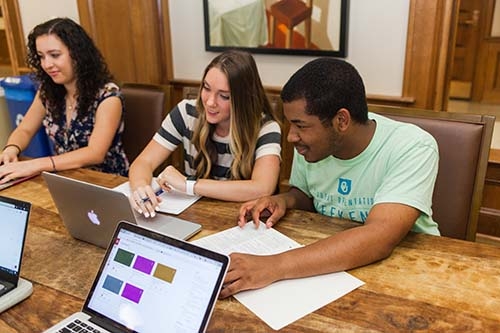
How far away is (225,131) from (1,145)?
2.24 metres

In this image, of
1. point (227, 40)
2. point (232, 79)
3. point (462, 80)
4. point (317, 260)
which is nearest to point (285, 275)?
point (317, 260)

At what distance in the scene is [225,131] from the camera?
1.78 m

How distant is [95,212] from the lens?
1.19 m

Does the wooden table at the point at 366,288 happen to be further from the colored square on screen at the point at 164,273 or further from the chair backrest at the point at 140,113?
the chair backrest at the point at 140,113

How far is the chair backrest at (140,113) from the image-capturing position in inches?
81.0

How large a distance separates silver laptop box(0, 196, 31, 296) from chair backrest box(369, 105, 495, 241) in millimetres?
1179

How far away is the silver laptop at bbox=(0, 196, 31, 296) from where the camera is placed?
3.42ft

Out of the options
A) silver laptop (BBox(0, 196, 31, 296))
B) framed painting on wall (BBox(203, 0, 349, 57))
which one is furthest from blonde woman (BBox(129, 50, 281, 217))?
framed painting on wall (BBox(203, 0, 349, 57))

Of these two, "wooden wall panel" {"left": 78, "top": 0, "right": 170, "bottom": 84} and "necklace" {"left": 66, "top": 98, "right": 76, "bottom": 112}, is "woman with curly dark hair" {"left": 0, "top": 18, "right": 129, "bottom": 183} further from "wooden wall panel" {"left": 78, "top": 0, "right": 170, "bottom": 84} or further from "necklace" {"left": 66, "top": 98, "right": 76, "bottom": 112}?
"wooden wall panel" {"left": 78, "top": 0, "right": 170, "bottom": 84}

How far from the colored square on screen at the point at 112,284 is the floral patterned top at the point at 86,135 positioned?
1176 mm

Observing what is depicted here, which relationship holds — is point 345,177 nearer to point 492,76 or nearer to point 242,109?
point 242,109

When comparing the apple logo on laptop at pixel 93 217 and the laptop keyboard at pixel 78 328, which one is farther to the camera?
the apple logo on laptop at pixel 93 217

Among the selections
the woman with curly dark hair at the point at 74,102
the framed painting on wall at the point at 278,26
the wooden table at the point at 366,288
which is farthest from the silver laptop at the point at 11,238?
the framed painting on wall at the point at 278,26

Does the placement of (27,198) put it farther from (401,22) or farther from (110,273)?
(401,22)
